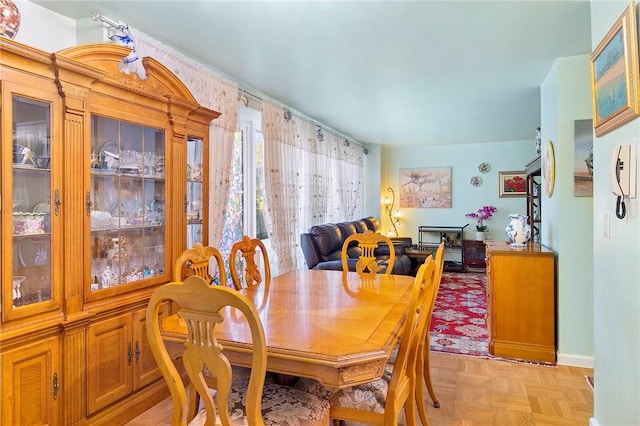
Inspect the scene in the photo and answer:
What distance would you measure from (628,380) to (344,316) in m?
1.22

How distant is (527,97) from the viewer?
4.28 metres

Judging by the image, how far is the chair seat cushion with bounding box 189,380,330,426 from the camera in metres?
1.48

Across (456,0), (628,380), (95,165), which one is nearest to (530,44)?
(456,0)

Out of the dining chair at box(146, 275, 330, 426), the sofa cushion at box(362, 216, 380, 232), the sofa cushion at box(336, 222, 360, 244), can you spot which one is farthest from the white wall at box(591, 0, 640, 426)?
the sofa cushion at box(362, 216, 380, 232)

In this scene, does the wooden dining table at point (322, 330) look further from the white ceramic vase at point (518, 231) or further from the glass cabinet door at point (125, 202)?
the white ceramic vase at point (518, 231)

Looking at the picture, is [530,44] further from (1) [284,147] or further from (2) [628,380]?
(1) [284,147]

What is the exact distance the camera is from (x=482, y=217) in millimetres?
7336

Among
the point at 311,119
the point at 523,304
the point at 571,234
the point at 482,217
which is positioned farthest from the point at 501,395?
the point at 482,217

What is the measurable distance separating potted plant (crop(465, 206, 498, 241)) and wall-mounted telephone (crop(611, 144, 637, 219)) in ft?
18.9

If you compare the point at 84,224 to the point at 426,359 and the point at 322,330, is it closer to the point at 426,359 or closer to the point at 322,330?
the point at 322,330

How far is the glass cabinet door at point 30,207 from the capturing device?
5.58 ft

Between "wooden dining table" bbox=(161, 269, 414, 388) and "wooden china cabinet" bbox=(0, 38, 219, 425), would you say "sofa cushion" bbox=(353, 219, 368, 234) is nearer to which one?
"wooden dining table" bbox=(161, 269, 414, 388)

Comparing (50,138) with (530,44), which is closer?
(50,138)

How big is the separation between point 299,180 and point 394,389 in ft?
11.6
